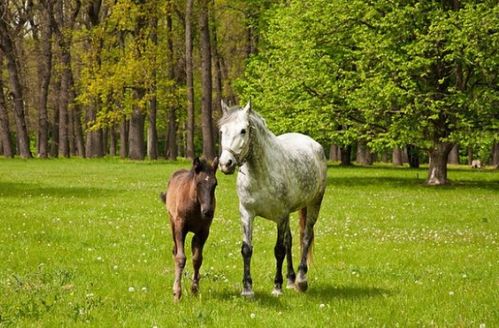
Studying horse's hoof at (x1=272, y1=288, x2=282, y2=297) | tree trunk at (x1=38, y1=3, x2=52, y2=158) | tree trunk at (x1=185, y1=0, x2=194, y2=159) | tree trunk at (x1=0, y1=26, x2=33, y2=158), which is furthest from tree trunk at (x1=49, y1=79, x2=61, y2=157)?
horse's hoof at (x1=272, y1=288, x2=282, y2=297)

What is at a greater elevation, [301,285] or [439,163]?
[439,163]

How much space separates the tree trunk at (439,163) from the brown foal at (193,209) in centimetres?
2832

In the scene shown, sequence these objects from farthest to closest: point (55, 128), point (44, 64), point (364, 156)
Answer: point (55, 128)
point (364, 156)
point (44, 64)

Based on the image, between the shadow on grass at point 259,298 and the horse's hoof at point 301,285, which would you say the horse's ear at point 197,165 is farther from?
the horse's hoof at point 301,285

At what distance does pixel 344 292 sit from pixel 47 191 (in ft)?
67.5

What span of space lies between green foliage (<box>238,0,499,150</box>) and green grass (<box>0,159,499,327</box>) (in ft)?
30.7

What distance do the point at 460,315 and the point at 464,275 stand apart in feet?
11.3

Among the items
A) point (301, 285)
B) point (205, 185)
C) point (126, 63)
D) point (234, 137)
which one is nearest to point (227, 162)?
point (234, 137)

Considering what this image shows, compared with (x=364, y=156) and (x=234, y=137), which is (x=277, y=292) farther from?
(x=364, y=156)

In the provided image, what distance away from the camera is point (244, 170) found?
10352 millimetres

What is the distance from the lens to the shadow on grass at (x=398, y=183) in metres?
36.0

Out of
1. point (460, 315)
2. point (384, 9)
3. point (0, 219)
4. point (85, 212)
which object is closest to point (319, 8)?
point (384, 9)

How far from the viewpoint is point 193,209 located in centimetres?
1009

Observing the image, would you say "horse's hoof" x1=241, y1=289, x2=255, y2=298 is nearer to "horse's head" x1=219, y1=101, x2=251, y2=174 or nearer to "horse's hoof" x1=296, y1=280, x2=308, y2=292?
"horse's hoof" x1=296, y1=280, x2=308, y2=292
